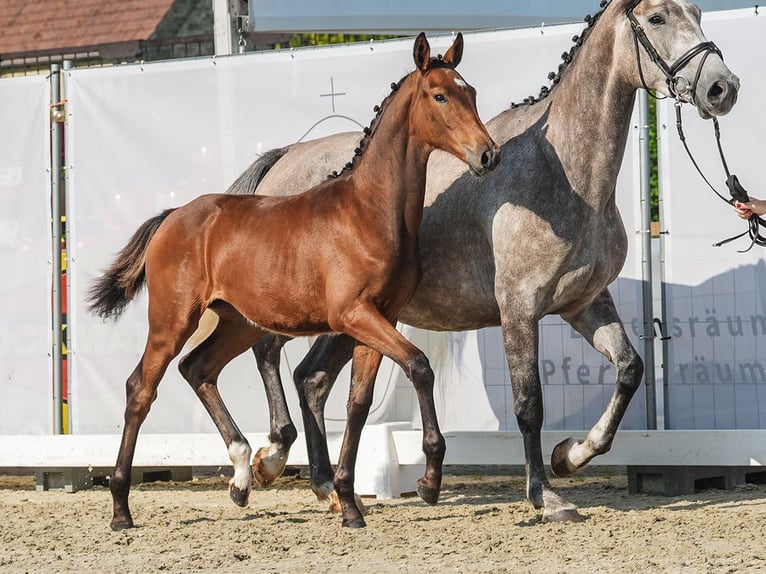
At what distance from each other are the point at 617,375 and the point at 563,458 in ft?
1.70

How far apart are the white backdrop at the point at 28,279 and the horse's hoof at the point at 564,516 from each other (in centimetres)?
382

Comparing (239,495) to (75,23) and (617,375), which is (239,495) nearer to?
(617,375)

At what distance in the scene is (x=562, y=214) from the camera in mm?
6441

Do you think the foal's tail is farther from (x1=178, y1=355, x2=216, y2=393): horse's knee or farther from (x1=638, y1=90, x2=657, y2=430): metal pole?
(x1=638, y1=90, x2=657, y2=430): metal pole

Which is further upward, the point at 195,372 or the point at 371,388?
the point at 195,372

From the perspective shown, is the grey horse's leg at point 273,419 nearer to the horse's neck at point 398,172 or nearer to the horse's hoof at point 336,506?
Answer: the horse's hoof at point 336,506

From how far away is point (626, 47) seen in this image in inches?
248

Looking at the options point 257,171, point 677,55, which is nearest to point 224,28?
point 257,171

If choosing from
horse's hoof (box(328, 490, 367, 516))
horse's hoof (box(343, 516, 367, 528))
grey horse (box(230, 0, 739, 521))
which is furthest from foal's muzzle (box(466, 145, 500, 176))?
horse's hoof (box(328, 490, 367, 516))

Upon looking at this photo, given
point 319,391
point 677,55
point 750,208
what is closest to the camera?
point 677,55

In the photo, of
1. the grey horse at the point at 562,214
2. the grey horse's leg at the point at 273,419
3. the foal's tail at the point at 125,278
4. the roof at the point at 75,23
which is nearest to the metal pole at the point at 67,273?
the grey horse's leg at the point at 273,419

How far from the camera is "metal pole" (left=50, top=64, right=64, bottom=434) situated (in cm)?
854

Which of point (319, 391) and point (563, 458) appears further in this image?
point (319, 391)

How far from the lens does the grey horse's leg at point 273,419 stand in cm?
726
